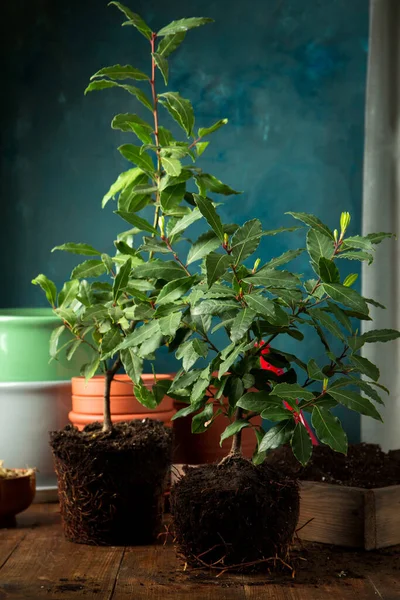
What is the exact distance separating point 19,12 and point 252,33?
0.75 meters

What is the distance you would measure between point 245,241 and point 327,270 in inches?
5.8

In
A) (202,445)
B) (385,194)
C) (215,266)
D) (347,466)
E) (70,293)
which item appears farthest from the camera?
(385,194)

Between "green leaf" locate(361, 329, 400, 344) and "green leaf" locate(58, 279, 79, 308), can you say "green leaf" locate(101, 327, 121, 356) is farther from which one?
"green leaf" locate(361, 329, 400, 344)

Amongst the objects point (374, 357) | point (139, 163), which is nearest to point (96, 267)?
point (139, 163)

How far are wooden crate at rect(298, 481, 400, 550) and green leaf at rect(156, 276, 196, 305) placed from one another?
59 cm

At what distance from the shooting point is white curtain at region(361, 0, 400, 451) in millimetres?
2480

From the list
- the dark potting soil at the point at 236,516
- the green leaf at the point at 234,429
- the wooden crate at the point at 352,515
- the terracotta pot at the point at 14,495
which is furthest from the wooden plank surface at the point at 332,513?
the terracotta pot at the point at 14,495

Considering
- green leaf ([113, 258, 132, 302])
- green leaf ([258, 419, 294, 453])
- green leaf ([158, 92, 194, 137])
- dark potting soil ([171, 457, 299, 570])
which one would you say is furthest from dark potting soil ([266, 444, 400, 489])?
green leaf ([158, 92, 194, 137])

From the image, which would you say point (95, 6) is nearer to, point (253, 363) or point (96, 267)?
point (96, 267)

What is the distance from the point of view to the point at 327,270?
137cm

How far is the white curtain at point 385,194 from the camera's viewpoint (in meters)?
2.48

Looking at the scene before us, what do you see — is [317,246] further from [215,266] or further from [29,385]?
[29,385]

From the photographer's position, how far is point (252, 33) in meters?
2.57

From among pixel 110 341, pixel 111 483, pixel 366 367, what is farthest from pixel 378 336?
pixel 111 483
